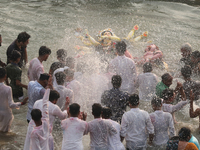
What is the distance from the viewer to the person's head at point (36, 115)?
4180mm

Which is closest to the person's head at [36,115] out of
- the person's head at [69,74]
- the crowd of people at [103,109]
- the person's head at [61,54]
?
the crowd of people at [103,109]

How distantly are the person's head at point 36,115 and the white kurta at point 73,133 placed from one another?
22.4 inches

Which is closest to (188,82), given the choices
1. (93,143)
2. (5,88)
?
(93,143)

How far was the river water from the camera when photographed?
33.9 ft

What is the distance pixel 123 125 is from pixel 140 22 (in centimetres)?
879

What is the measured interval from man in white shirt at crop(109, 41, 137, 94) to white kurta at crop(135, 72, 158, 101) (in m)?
0.20

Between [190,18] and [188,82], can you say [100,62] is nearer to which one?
[188,82]

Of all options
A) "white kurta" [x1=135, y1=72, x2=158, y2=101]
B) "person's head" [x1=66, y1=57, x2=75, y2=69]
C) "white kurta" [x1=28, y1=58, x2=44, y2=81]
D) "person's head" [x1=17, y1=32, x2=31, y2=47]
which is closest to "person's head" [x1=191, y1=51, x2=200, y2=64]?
"white kurta" [x1=135, y1=72, x2=158, y2=101]

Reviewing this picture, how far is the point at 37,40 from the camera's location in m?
10.7

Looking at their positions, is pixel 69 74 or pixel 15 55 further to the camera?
pixel 15 55

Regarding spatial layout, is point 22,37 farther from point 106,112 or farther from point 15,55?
point 106,112

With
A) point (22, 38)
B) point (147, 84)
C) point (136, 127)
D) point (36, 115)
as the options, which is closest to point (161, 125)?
point (136, 127)

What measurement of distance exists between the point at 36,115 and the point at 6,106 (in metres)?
1.55

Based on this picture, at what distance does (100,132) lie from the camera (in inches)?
187
